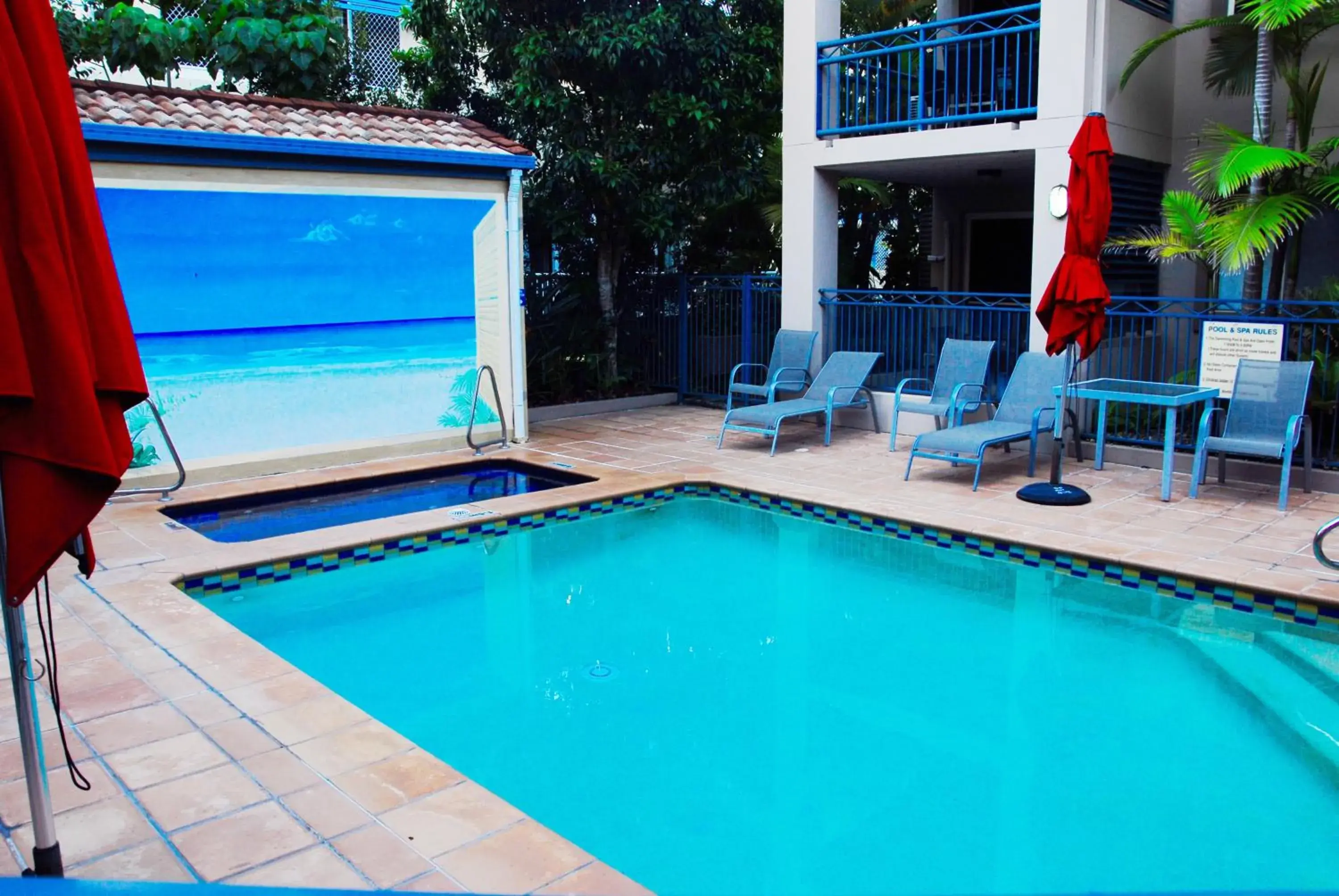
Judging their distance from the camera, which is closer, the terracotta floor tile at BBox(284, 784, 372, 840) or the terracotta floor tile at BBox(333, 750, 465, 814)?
the terracotta floor tile at BBox(284, 784, 372, 840)

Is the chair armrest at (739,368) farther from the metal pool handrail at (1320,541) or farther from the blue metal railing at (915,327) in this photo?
the metal pool handrail at (1320,541)

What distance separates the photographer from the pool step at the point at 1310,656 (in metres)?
5.29

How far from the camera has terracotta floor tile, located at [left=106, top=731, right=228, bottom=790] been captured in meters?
3.82

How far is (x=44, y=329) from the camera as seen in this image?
92.5 inches

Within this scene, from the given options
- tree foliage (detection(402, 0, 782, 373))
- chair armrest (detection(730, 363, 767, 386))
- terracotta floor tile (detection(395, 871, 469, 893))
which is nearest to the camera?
terracotta floor tile (detection(395, 871, 469, 893))

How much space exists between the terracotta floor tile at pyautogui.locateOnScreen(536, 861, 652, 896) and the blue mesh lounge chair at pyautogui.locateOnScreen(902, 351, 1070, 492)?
6.11 m

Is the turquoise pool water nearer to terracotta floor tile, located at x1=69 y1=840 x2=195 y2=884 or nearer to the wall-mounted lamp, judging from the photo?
terracotta floor tile, located at x1=69 y1=840 x2=195 y2=884

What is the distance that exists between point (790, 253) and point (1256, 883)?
30.2ft

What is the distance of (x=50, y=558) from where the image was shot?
2447mm

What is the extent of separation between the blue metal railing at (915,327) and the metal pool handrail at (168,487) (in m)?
6.74

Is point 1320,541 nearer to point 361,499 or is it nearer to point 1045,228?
point 1045,228

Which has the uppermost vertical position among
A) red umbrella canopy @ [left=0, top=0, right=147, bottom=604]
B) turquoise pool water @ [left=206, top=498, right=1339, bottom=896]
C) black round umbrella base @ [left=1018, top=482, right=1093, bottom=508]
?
red umbrella canopy @ [left=0, top=0, right=147, bottom=604]

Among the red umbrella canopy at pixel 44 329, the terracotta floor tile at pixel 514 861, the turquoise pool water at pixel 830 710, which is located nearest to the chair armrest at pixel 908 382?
the turquoise pool water at pixel 830 710

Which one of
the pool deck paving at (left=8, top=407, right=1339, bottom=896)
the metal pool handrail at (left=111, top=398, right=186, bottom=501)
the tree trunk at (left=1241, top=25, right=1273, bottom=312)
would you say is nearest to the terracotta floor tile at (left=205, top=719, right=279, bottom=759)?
the pool deck paving at (left=8, top=407, right=1339, bottom=896)
